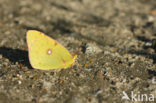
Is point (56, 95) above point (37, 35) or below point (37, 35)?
below

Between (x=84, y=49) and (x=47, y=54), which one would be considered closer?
(x=47, y=54)

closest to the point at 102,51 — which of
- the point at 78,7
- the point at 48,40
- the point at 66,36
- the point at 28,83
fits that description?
the point at 66,36

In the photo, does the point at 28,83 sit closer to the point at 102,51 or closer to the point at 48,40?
the point at 48,40

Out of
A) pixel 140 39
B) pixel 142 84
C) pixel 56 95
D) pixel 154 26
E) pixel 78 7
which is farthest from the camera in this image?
pixel 78 7
